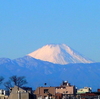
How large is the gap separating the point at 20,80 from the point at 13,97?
96.4 meters

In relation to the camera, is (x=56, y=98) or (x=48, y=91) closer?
(x=56, y=98)

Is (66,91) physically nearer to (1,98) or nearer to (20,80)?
(20,80)

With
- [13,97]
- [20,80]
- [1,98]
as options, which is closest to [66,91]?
[20,80]

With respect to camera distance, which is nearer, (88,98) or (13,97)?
(13,97)

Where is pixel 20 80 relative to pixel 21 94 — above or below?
above

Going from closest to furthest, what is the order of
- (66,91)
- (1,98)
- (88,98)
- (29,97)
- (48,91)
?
(29,97) < (1,98) < (88,98) < (48,91) < (66,91)

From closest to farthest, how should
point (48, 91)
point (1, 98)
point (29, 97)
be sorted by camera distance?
1. point (29, 97)
2. point (1, 98)
3. point (48, 91)

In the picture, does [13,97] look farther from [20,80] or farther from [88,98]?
[20,80]

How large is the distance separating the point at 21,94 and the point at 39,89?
159 ft

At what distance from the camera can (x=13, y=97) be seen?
49.7 m

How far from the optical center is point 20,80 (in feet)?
479

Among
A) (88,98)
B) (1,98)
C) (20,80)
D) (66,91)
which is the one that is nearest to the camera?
(1,98)

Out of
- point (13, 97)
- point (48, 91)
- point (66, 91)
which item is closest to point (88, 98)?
point (48, 91)

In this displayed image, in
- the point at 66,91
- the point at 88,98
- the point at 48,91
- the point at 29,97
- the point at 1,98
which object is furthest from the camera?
the point at 66,91
